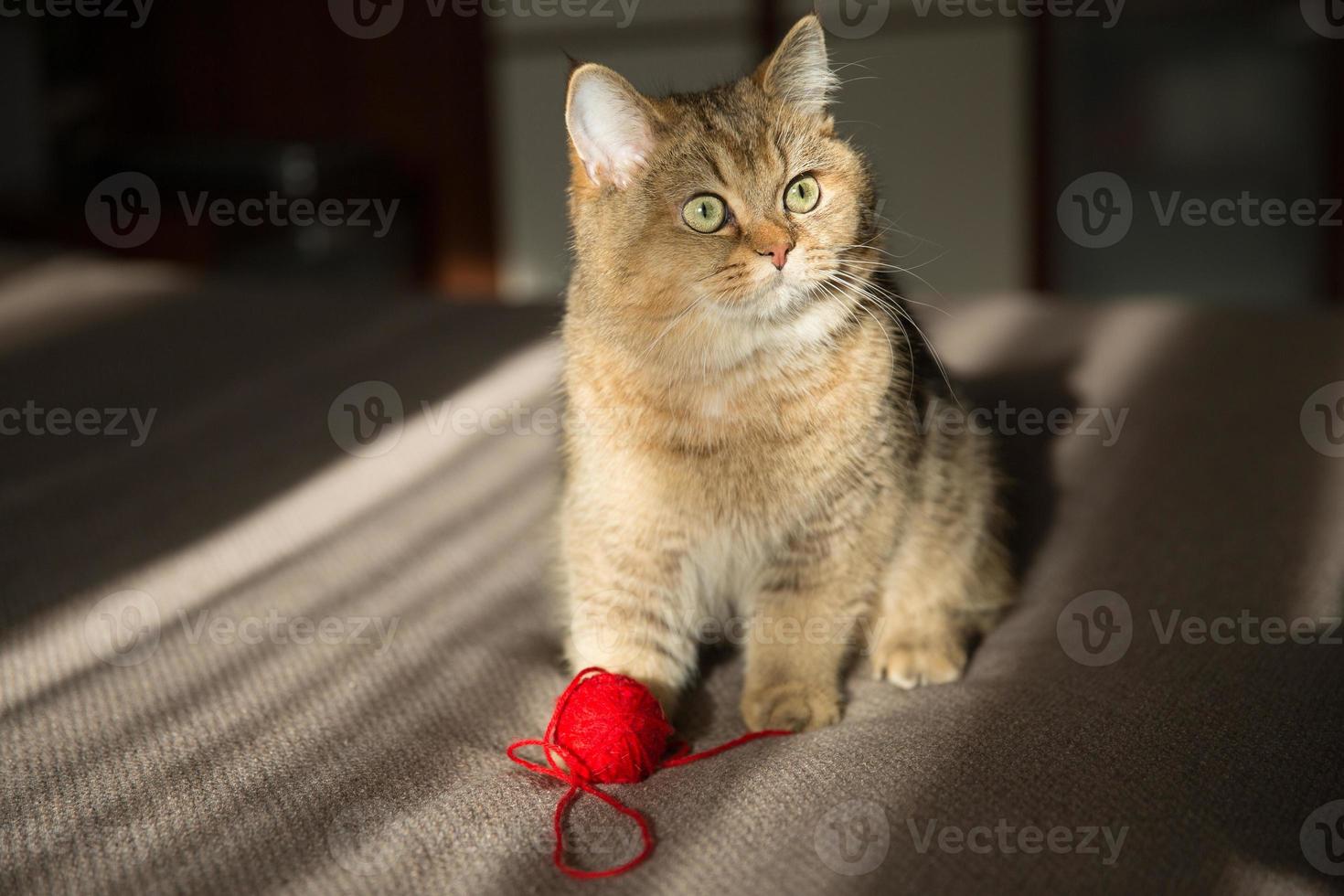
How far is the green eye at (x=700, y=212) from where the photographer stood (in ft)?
4.15

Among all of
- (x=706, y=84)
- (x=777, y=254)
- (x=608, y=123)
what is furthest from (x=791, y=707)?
(x=706, y=84)

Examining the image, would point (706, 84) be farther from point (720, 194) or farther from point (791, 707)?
point (791, 707)

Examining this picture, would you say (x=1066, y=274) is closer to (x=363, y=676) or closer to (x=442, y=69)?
(x=442, y=69)

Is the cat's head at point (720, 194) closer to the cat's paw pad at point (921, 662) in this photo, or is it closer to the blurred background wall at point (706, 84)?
the cat's paw pad at point (921, 662)

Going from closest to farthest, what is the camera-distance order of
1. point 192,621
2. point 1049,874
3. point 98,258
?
point 1049,874 < point 192,621 < point 98,258

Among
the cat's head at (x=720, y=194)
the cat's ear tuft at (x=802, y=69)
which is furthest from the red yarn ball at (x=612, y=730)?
the cat's ear tuft at (x=802, y=69)

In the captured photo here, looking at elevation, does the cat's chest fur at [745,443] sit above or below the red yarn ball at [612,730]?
above

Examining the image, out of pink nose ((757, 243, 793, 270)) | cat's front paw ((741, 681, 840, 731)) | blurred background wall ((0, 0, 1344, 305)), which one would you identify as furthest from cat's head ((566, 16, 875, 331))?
blurred background wall ((0, 0, 1344, 305))

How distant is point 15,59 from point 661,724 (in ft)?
13.2

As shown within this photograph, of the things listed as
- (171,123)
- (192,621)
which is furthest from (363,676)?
(171,123)

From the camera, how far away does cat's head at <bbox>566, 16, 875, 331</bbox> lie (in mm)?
1239

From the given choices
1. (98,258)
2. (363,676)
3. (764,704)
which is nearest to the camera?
(764,704)

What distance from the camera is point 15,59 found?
4.04 m

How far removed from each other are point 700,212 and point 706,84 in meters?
2.93
